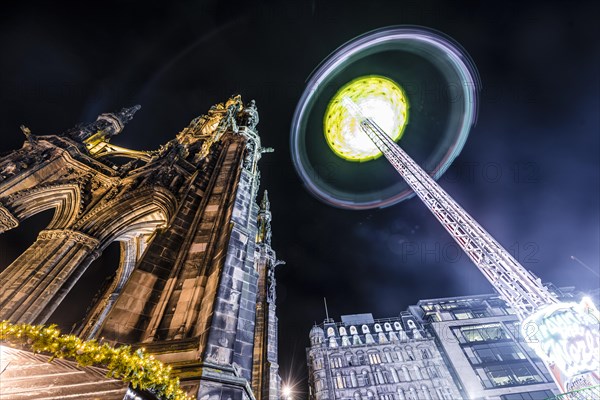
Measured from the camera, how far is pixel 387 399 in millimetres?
37500

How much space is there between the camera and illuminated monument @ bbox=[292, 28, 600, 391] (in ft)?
27.4

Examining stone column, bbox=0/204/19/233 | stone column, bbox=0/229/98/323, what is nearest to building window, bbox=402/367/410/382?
stone column, bbox=0/229/98/323

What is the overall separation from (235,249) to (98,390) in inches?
153

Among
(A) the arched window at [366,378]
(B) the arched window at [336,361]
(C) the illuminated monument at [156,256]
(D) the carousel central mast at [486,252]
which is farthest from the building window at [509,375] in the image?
(C) the illuminated monument at [156,256]

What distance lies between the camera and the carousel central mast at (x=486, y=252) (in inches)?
373

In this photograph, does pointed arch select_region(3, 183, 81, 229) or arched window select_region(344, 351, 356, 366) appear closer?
pointed arch select_region(3, 183, 81, 229)

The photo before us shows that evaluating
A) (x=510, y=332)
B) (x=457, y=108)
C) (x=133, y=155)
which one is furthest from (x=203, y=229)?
Answer: (x=510, y=332)

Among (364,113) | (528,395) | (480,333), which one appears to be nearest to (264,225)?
(364,113)

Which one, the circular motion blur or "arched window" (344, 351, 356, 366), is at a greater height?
the circular motion blur

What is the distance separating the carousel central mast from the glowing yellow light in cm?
991

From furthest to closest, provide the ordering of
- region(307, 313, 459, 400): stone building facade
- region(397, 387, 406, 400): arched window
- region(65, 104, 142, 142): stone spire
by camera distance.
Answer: region(307, 313, 459, 400): stone building facade → region(397, 387, 406, 400): arched window → region(65, 104, 142, 142): stone spire

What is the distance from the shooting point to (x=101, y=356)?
3648 mm

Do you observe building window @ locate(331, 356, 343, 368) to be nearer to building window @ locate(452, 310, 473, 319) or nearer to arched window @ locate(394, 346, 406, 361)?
arched window @ locate(394, 346, 406, 361)

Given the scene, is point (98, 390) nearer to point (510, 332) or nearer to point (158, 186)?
point (158, 186)
